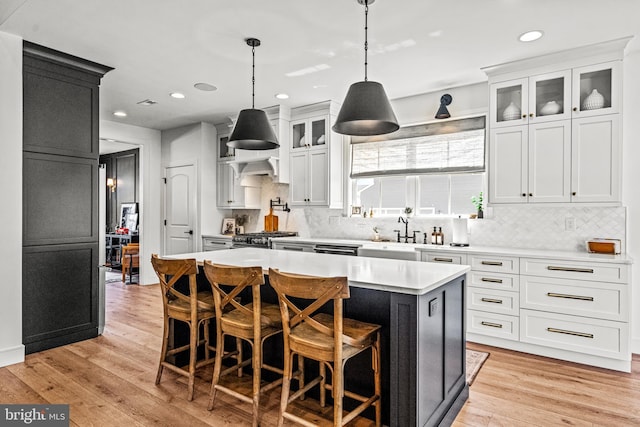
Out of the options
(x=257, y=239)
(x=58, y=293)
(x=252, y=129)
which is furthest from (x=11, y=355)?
(x=257, y=239)

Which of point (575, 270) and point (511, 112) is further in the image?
point (511, 112)

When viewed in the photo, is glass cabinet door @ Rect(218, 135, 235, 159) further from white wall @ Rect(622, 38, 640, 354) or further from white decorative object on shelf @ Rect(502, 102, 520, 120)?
white wall @ Rect(622, 38, 640, 354)

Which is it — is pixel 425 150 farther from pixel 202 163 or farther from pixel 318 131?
pixel 202 163

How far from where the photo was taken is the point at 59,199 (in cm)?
357

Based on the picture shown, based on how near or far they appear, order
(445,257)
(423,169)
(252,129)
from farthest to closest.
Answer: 1. (423,169)
2. (445,257)
3. (252,129)

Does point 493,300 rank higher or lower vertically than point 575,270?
lower

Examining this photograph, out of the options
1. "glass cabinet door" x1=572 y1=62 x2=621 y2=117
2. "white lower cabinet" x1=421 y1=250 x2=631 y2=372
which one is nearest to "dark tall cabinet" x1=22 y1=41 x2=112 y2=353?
"white lower cabinet" x1=421 y1=250 x2=631 y2=372

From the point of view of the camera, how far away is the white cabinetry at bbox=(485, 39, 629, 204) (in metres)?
3.27

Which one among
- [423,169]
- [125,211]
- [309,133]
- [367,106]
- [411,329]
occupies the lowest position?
[411,329]

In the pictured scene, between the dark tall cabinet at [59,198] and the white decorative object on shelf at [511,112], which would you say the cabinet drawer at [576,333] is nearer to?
the white decorative object on shelf at [511,112]

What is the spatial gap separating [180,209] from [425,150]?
4156 millimetres

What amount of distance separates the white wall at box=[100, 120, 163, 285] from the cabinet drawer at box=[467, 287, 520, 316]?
5.25 meters

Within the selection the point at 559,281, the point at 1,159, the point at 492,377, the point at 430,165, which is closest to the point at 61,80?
the point at 1,159

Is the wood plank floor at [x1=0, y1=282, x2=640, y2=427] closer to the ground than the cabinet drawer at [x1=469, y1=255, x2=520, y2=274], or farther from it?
closer to the ground
